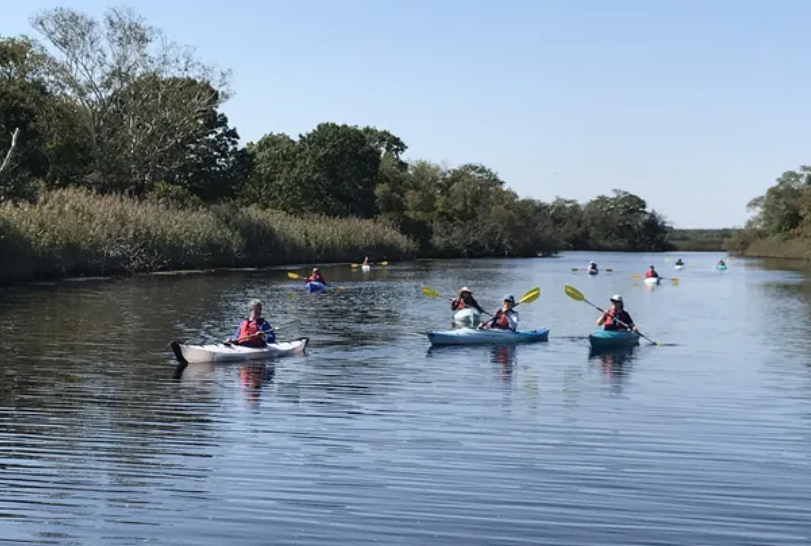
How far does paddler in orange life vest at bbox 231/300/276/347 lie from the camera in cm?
2161

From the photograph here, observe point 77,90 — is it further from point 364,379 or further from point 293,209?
point 364,379

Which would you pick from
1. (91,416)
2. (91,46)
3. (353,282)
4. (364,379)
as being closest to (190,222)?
(353,282)

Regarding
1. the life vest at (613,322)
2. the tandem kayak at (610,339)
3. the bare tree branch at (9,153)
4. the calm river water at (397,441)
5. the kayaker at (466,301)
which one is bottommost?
the calm river water at (397,441)

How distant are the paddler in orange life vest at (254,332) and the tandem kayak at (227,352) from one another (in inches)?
6.3

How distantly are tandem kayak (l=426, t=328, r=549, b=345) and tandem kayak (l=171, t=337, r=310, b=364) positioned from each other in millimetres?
3352

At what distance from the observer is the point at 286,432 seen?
46.7ft

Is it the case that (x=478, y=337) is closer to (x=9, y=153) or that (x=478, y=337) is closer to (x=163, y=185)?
(x=9, y=153)

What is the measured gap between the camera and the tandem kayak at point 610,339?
2542 cm

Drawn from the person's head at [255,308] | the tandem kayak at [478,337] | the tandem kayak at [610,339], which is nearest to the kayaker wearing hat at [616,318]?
the tandem kayak at [610,339]

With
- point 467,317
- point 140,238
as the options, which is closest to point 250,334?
point 467,317

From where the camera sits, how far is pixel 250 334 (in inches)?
855

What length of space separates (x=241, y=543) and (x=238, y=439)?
452 centimetres

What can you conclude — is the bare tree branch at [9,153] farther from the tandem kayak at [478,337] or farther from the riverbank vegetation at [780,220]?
the riverbank vegetation at [780,220]

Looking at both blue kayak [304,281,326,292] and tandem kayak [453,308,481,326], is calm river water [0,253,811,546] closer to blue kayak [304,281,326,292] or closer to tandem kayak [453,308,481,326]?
tandem kayak [453,308,481,326]
